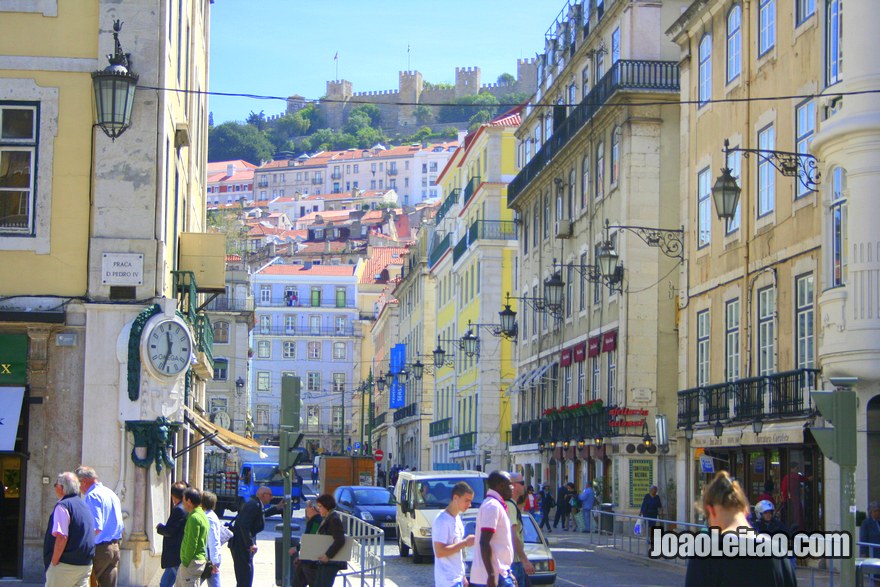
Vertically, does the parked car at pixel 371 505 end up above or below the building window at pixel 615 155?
below

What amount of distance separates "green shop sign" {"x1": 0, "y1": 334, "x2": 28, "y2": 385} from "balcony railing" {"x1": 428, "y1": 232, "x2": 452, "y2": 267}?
5582 cm

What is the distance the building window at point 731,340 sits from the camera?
3089cm

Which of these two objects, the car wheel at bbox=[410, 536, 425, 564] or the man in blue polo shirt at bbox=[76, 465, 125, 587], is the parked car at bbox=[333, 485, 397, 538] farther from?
the man in blue polo shirt at bbox=[76, 465, 125, 587]

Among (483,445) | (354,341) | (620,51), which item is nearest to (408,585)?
(620,51)

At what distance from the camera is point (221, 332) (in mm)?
93500

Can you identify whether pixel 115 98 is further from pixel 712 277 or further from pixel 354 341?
pixel 354 341

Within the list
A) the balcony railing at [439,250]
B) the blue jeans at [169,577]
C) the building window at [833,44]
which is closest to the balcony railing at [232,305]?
the balcony railing at [439,250]

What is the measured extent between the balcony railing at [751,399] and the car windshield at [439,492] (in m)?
5.48

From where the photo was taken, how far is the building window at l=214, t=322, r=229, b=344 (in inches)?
3666

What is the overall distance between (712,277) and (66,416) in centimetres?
1680

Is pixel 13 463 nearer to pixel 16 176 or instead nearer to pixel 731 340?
pixel 16 176

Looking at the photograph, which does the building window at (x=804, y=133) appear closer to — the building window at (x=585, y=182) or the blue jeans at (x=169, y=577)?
the blue jeans at (x=169, y=577)

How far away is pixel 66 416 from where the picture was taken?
2030cm

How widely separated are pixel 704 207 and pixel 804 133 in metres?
6.30
